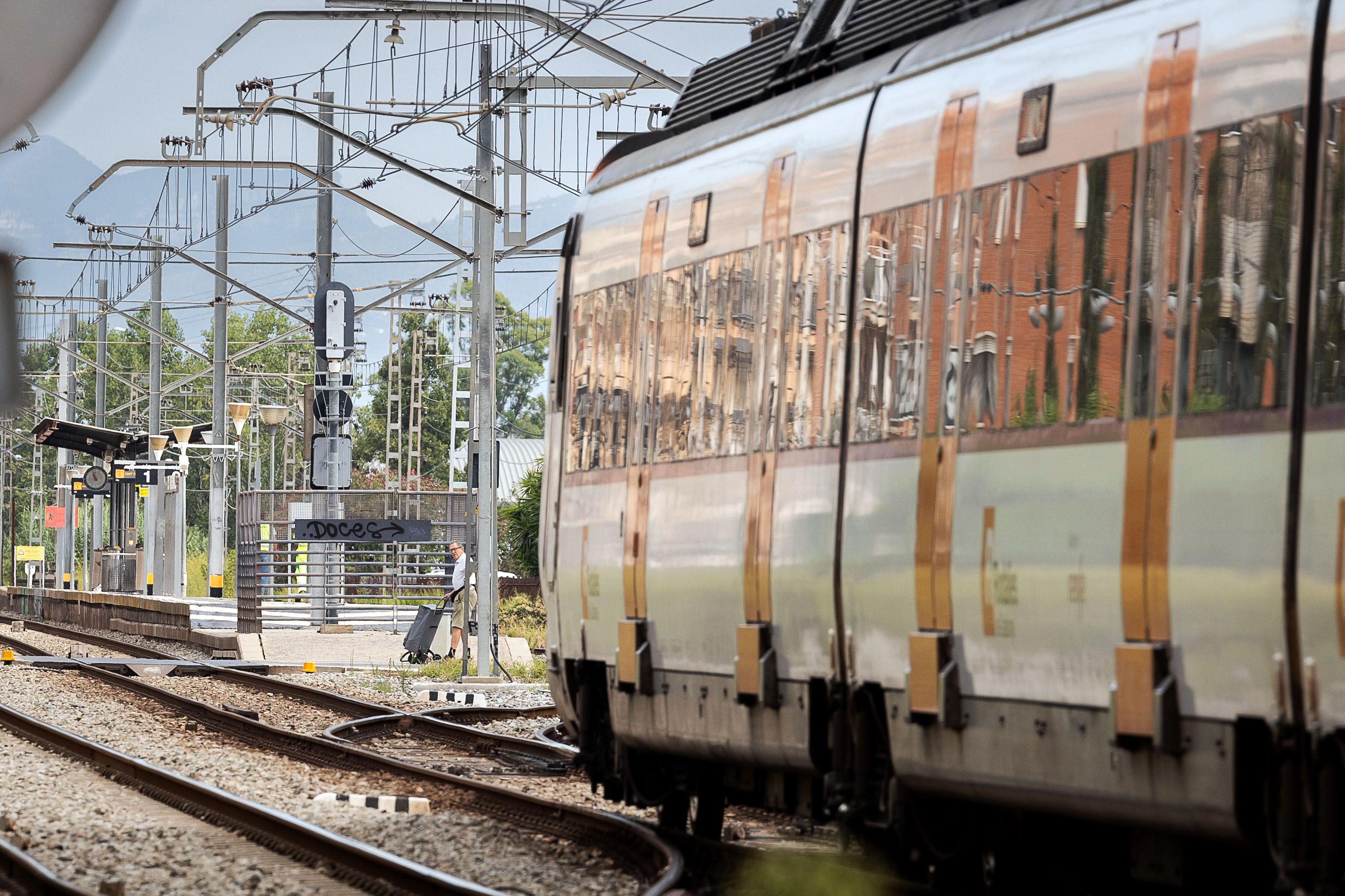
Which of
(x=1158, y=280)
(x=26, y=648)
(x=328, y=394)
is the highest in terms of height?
(x=328, y=394)

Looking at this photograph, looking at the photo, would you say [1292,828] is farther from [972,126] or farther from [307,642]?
[307,642]

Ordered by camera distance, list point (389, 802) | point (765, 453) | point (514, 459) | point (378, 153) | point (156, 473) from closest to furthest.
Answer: point (765, 453), point (389, 802), point (378, 153), point (156, 473), point (514, 459)

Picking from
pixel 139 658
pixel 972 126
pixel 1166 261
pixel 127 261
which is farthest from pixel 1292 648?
pixel 127 261

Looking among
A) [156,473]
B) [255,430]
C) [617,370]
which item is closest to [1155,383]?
[617,370]

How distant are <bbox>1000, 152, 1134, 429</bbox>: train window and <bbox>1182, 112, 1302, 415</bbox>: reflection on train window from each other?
38cm

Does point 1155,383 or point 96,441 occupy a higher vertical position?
point 96,441

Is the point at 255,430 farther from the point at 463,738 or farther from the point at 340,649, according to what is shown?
the point at 463,738

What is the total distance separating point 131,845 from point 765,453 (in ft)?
16.6

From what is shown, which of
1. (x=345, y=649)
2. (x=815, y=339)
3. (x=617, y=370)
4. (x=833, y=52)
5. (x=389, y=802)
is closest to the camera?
(x=815, y=339)

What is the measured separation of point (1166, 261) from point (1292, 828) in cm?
187

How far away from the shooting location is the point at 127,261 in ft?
152

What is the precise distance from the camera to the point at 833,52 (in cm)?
958

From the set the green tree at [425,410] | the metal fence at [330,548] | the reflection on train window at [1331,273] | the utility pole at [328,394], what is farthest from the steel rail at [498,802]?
the green tree at [425,410]

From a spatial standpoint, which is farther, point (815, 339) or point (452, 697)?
point (452, 697)
